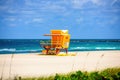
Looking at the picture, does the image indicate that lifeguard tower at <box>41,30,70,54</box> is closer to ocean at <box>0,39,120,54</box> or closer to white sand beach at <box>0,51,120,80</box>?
white sand beach at <box>0,51,120,80</box>

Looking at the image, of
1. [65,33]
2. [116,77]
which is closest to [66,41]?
[65,33]

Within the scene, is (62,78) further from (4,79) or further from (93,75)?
(4,79)

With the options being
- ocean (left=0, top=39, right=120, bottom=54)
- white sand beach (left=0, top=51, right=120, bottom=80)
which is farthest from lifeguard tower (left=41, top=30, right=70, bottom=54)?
ocean (left=0, top=39, right=120, bottom=54)

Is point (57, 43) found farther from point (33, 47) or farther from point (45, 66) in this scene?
point (33, 47)

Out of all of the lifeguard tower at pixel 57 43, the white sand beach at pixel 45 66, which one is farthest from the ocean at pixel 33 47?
the white sand beach at pixel 45 66

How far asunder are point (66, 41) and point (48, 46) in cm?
74

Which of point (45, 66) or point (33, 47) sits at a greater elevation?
point (45, 66)

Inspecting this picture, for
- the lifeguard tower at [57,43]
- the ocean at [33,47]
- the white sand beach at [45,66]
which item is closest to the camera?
the white sand beach at [45,66]

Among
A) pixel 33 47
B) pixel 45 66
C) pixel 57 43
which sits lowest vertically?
pixel 33 47

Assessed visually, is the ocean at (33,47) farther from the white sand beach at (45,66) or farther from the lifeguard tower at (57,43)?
the white sand beach at (45,66)

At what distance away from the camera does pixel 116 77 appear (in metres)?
4.33

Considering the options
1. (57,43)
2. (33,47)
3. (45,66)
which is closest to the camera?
(45,66)

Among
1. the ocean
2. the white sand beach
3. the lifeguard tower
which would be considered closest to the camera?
the white sand beach

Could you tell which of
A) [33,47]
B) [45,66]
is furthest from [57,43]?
[33,47]
